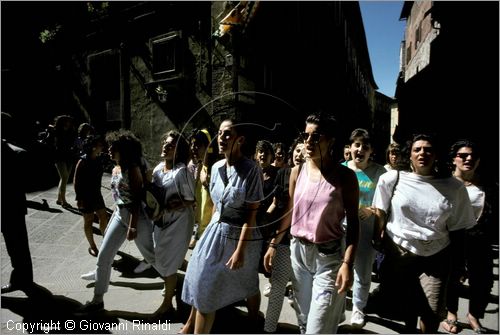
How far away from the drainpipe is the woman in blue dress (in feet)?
30.1

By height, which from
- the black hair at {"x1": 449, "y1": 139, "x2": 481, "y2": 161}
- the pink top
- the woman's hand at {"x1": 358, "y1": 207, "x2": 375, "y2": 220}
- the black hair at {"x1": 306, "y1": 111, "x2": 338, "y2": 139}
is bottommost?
the woman's hand at {"x1": 358, "y1": 207, "x2": 375, "y2": 220}

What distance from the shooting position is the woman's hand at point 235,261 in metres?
2.07

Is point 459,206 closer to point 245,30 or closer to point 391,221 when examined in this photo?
point 391,221

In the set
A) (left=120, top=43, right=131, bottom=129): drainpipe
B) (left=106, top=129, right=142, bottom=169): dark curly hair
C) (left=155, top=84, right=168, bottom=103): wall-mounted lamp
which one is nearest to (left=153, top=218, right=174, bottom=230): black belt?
(left=106, top=129, right=142, bottom=169): dark curly hair

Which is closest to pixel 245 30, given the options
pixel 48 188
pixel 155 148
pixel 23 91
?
pixel 155 148

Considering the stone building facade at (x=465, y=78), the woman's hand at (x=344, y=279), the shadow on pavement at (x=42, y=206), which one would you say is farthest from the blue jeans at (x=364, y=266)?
the shadow on pavement at (x=42, y=206)

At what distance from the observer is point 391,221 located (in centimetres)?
220

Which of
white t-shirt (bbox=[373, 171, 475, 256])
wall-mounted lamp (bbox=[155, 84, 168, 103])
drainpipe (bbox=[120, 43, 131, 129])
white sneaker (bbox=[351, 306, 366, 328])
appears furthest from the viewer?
drainpipe (bbox=[120, 43, 131, 129])

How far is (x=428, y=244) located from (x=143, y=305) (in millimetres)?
2693

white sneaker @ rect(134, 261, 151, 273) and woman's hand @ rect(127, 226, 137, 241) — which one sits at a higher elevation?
woman's hand @ rect(127, 226, 137, 241)

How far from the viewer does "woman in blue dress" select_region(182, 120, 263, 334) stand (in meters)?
2.08

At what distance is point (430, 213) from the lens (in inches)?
78.7

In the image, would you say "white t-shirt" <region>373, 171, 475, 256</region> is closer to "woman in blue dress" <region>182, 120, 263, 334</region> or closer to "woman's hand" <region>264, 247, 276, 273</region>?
"woman's hand" <region>264, 247, 276, 273</region>

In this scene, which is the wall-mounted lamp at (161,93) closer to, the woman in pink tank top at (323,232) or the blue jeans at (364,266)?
the blue jeans at (364,266)
